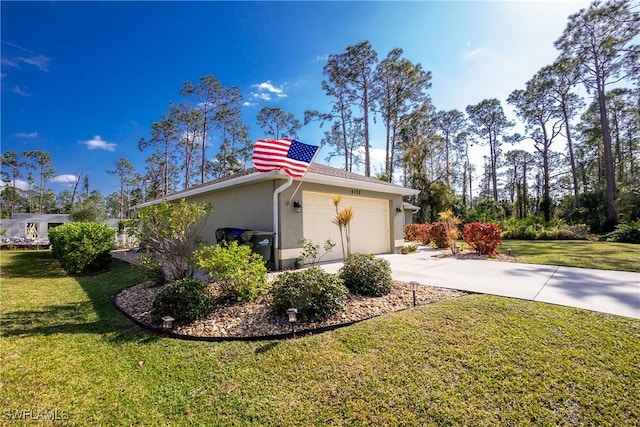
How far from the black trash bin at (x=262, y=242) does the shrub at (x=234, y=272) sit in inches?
95.5

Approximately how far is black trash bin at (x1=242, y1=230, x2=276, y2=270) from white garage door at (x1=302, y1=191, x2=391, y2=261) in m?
1.42

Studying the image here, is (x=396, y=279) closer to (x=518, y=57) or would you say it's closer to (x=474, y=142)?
(x=518, y=57)

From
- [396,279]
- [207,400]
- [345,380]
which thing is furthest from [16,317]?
[396,279]

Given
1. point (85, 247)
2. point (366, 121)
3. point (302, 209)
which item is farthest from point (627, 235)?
point (85, 247)

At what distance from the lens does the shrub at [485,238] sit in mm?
9719

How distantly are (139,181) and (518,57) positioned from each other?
1776 inches

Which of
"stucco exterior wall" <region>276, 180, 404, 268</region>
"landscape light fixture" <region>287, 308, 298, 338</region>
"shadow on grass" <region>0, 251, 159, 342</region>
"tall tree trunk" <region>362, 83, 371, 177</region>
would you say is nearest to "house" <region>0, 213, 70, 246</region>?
"shadow on grass" <region>0, 251, 159, 342</region>

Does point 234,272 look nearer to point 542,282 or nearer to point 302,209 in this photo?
point 302,209

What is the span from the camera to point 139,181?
133ft

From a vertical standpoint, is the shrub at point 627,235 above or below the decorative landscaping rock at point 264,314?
above

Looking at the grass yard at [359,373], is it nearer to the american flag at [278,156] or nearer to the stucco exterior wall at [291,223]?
the stucco exterior wall at [291,223]

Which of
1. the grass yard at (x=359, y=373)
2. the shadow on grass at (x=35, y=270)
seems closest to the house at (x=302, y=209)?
the grass yard at (x=359, y=373)

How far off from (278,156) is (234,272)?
348 centimetres

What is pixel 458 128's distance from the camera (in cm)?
3198
